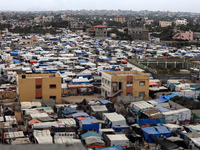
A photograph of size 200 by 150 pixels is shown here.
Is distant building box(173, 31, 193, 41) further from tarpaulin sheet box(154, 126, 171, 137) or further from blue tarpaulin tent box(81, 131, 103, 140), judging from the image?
blue tarpaulin tent box(81, 131, 103, 140)

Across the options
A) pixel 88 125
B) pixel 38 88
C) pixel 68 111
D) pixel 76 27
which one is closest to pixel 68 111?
pixel 68 111

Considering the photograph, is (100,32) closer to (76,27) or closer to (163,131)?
(76,27)

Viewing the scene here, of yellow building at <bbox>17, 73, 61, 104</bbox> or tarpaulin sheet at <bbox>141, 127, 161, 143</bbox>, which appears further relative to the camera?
yellow building at <bbox>17, 73, 61, 104</bbox>

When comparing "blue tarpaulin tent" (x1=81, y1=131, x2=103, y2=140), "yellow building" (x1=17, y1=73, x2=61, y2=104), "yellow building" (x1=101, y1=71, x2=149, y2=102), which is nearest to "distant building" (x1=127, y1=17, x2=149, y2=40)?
"yellow building" (x1=101, y1=71, x2=149, y2=102)

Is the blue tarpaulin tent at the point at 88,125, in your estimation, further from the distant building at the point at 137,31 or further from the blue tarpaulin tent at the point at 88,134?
→ the distant building at the point at 137,31

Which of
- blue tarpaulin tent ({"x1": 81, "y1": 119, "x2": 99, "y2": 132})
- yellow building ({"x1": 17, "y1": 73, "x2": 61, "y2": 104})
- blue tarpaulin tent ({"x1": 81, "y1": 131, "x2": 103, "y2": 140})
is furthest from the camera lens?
yellow building ({"x1": 17, "y1": 73, "x2": 61, "y2": 104})

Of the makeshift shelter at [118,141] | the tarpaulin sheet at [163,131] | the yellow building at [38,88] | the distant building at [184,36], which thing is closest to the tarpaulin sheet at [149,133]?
the tarpaulin sheet at [163,131]
